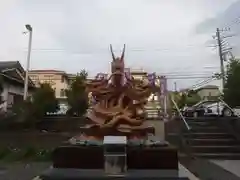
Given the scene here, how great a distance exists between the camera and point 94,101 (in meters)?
12.2

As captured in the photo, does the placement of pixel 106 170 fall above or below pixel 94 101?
below

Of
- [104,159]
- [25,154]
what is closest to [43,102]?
[25,154]

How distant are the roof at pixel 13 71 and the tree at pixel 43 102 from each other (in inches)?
227

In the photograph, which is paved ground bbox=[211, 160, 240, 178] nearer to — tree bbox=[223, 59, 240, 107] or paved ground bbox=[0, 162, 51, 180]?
paved ground bbox=[0, 162, 51, 180]

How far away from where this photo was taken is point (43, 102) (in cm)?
2420

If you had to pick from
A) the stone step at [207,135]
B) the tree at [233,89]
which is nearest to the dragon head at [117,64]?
the stone step at [207,135]

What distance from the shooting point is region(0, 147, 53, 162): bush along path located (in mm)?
16391

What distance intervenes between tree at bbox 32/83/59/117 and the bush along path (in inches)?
188

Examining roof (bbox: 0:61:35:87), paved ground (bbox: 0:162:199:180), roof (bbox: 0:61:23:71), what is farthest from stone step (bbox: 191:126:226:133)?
roof (bbox: 0:61:23:71)

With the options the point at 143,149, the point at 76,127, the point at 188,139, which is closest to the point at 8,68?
the point at 76,127

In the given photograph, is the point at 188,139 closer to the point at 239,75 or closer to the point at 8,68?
the point at 239,75

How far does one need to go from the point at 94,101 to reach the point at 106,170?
3340 millimetres

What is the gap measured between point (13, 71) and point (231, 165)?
23560 millimetres

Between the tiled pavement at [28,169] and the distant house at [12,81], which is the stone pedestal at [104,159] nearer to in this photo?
the tiled pavement at [28,169]
